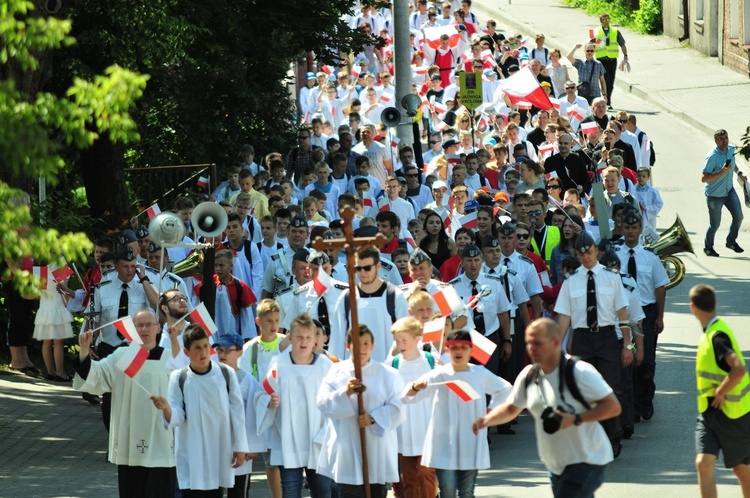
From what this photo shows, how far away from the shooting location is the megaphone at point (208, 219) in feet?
44.2

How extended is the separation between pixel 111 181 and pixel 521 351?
7.22 m

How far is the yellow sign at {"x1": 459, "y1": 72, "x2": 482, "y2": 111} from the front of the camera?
2553cm

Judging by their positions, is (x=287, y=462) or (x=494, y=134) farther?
(x=494, y=134)

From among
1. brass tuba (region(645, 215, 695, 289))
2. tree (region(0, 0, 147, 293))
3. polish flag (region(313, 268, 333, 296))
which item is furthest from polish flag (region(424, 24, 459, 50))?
tree (region(0, 0, 147, 293))

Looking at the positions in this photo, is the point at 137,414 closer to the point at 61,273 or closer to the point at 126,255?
the point at 126,255

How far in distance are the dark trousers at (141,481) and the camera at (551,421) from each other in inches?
134

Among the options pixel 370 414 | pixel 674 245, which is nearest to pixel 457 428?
pixel 370 414

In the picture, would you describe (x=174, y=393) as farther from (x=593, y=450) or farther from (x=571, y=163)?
(x=571, y=163)

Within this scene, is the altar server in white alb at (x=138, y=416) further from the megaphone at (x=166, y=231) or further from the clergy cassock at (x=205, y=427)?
the megaphone at (x=166, y=231)

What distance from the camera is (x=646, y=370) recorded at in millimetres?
15008

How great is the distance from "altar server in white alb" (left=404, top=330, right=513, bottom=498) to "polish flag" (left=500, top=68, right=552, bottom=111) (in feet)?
54.0

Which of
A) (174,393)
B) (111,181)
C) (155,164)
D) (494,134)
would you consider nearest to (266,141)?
(155,164)

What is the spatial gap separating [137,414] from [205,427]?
0.72 m

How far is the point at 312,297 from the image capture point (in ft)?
44.7
